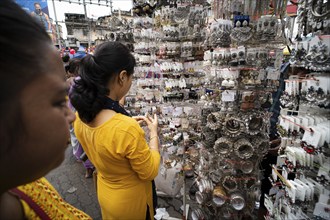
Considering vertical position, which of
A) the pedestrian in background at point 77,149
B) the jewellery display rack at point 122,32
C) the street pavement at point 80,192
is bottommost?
the street pavement at point 80,192

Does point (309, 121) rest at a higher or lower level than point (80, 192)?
higher

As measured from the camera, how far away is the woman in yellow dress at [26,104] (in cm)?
30

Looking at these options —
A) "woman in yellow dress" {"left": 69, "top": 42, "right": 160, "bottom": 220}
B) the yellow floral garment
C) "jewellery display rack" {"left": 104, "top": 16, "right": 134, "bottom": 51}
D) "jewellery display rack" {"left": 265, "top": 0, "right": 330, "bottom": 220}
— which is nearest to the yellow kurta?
"woman in yellow dress" {"left": 69, "top": 42, "right": 160, "bottom": 220}

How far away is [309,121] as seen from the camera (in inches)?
40.7

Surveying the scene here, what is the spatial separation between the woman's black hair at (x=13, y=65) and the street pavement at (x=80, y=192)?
2.16m

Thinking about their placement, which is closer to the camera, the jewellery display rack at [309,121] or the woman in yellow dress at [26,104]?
the woman in yellow dress at [26,104]

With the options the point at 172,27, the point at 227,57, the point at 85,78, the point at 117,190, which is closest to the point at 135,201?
the point at 117,190

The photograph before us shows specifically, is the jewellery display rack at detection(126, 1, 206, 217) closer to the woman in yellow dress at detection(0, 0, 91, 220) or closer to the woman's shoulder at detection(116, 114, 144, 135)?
the woman's shoulder at detection(116, 114, 144, 135)

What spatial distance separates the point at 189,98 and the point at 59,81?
1.91 m

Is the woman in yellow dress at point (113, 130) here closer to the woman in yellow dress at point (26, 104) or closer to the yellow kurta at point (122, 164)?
the yellow kurta at point (122, 164)

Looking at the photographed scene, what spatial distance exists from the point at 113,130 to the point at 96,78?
272 millimetres

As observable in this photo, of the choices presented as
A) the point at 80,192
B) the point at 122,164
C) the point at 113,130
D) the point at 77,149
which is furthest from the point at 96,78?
the point at 80,192

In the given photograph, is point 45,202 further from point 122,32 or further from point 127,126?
point 122,32

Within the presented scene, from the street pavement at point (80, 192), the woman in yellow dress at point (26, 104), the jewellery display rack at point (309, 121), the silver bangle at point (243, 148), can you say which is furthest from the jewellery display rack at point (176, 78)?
the woman in yellow dress at point (26, 104)
